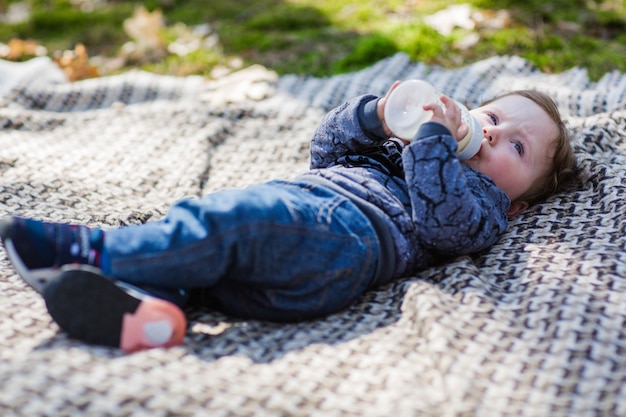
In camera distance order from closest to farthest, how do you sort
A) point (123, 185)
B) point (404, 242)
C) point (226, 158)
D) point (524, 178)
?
point (404, 242) → point (524, 178) → point (123, 185) → point (226, 158)

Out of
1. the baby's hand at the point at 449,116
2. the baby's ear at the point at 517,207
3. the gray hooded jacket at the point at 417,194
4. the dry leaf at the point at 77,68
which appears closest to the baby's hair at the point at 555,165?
the baby's ear at the point at 517,207

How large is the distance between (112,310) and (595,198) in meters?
1.50

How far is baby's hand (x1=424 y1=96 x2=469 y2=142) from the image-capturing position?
6.24 ft

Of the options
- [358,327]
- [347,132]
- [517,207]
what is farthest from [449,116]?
[358,327]

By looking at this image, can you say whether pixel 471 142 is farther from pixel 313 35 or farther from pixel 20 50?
pixel 20 50

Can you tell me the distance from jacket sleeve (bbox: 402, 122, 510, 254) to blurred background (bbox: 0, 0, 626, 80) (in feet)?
6.20

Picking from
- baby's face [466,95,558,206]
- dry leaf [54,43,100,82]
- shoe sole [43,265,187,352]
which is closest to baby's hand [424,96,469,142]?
baby's face [466,95,558,206]

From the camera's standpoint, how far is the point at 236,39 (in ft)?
14.3

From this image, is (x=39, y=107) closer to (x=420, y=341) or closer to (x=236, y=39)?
(x=236, y=39)

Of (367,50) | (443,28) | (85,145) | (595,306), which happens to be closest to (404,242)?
(595,306)

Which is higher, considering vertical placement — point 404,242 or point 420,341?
point 404,242

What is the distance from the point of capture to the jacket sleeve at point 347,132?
84.2 inches

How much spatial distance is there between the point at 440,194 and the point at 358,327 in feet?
1.29

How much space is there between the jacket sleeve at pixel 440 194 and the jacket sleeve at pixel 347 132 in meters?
0.29
